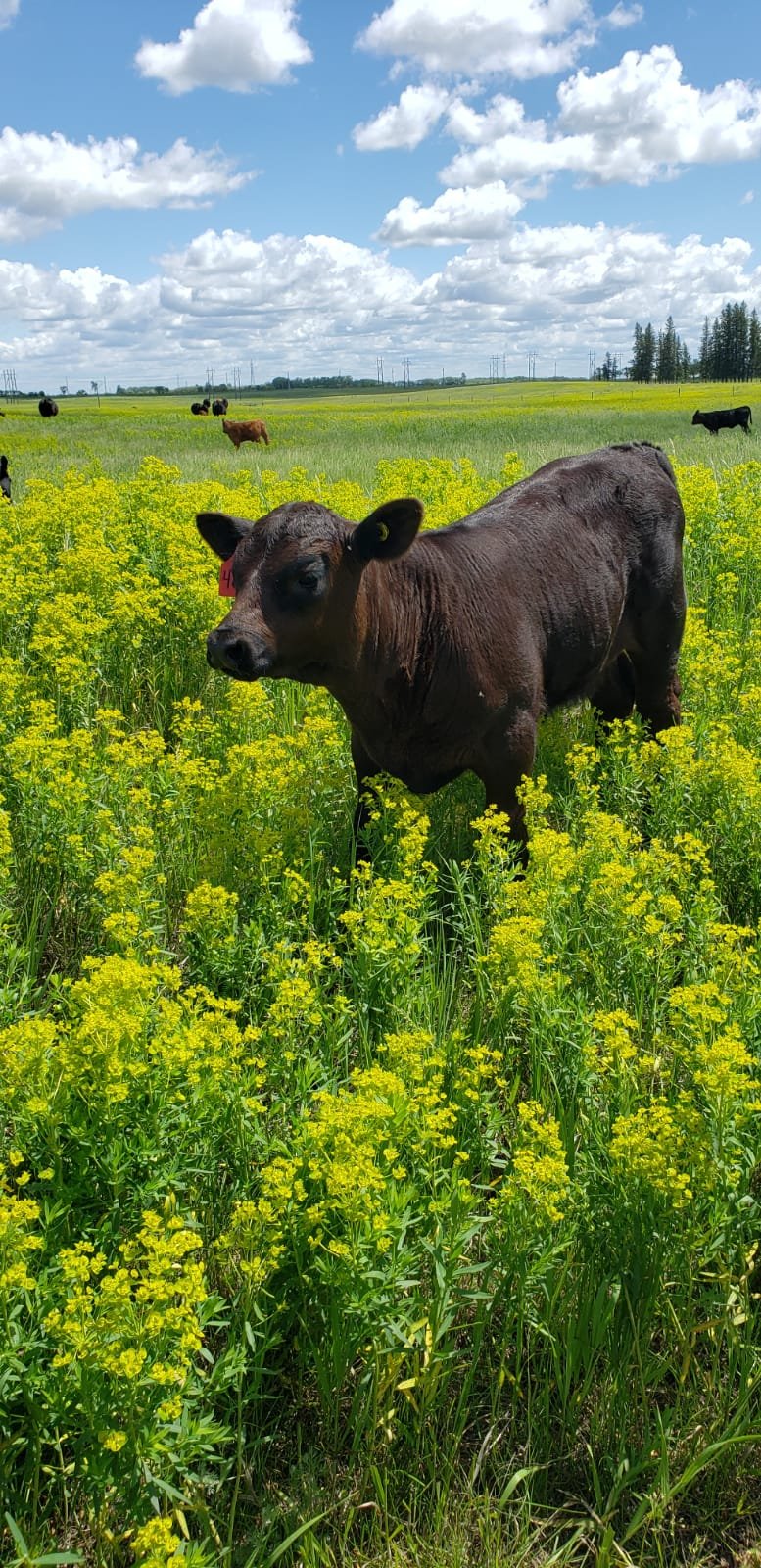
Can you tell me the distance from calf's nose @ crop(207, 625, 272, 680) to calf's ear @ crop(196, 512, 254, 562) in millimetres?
795

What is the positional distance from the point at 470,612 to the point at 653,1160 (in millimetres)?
2955

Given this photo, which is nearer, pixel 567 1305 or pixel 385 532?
pixel 567 1305

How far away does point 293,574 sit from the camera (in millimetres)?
3965

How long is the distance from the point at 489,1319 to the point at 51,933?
2.46m

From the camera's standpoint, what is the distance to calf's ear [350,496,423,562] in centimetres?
414

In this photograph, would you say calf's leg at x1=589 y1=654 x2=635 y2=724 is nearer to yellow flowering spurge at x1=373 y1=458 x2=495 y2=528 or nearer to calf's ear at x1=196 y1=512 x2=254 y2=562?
yellow flowering spurge at x1=373 y1=458 x2=495 y2=528

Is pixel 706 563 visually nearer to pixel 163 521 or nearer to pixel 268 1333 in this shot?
pixel 163 521

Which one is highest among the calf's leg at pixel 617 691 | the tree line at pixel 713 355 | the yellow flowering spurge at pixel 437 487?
the tree line at pixel 713 355

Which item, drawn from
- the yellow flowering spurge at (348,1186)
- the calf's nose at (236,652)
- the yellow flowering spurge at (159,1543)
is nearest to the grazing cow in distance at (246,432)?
the calf's nose at (236,652)

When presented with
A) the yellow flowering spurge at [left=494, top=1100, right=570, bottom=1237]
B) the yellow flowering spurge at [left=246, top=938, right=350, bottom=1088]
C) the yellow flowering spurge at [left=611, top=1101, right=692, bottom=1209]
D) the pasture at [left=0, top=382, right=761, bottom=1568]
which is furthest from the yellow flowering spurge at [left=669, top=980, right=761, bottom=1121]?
the yellow flowering spurge at [left=246, top=938, right=350, bottom=1088]

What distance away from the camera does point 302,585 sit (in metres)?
3.98

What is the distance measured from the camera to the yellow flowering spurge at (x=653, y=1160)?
7.66 ft

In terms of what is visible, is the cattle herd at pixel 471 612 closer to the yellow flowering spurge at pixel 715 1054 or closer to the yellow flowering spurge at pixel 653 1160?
the yellow flowering spurge at pixel 715 1054

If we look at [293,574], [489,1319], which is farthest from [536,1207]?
[293,574]
